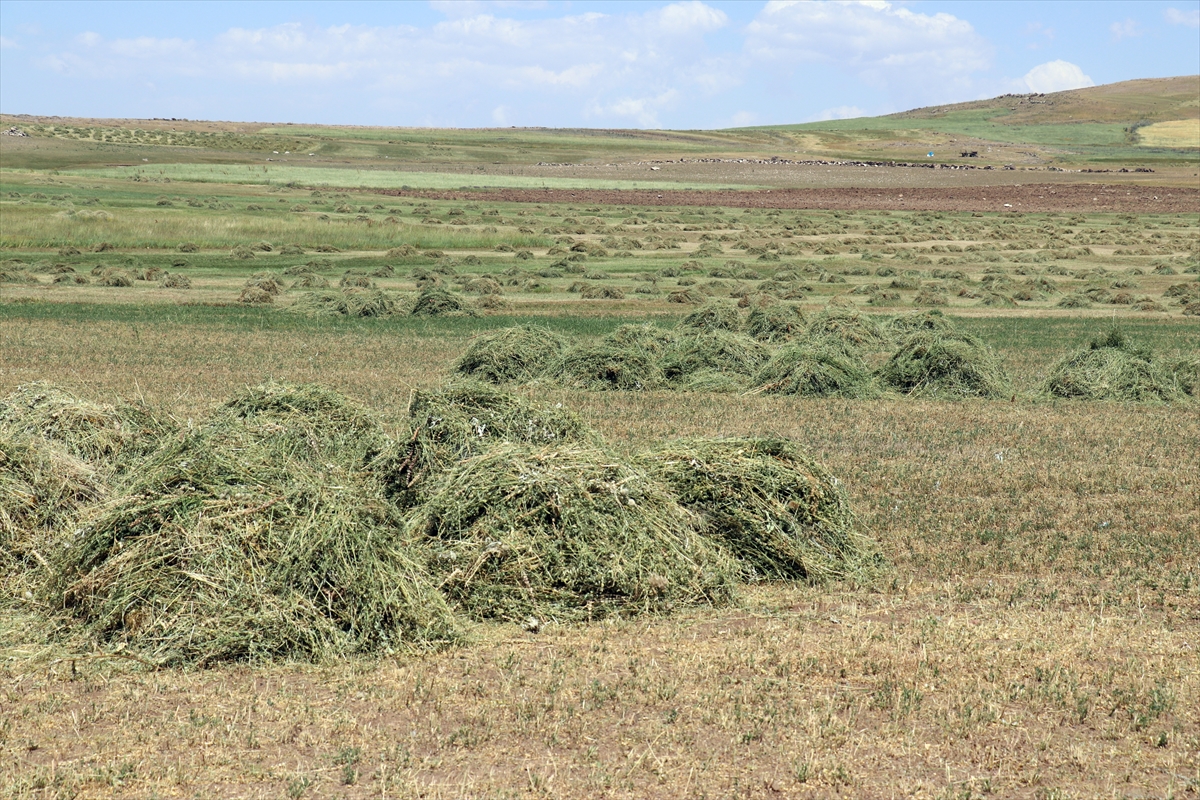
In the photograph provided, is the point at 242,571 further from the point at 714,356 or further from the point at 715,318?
the point at 715,318

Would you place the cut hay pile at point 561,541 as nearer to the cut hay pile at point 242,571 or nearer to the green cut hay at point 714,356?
the cut hay pile at point 242,571

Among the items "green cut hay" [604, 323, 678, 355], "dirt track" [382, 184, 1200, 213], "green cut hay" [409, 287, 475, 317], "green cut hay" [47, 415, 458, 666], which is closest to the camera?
"green cut hay" [47, 415, 458, 666]

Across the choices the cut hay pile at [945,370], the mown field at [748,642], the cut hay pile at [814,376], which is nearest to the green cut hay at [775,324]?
the mown field at [748,642]

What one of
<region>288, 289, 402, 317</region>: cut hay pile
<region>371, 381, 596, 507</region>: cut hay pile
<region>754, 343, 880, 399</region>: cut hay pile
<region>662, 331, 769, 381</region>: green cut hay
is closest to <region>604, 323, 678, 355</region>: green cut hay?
<region>662, 331, 769, 381</region>: green cut hay

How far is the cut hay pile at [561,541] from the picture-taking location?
366 inches

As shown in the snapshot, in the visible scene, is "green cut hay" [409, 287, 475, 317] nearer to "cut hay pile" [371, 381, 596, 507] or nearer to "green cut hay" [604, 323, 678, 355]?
"green cut hay" [604, 323, 678, 355]

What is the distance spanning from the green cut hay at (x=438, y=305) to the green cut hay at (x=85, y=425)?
21.3 meters

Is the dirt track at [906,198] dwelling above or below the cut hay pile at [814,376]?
above

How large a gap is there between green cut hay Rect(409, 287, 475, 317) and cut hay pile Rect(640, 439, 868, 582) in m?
23.1

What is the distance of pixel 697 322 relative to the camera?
27.9 m

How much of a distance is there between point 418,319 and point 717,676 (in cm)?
2560

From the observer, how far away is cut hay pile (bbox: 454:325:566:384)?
859 inches

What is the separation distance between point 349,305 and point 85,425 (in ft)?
71.1

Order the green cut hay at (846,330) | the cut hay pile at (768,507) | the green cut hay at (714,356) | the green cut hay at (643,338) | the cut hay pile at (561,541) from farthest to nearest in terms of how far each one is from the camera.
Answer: the green cut hay at (846,330), the green cut hay at (643,338), the green cut hay at (714,356), the cut hay pile at (768,507), the cut hay pile at (561,541)
